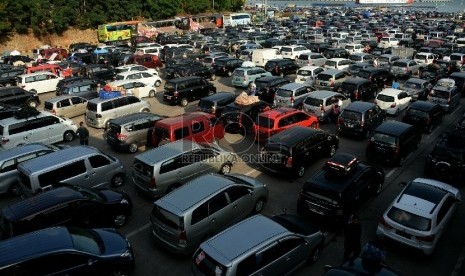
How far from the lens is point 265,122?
1795 cm

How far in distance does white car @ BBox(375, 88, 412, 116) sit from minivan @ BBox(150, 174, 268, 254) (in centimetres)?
1370

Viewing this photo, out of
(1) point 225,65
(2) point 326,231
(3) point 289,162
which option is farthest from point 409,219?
(1) point 225,65

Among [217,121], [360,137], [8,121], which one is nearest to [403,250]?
[360,137]

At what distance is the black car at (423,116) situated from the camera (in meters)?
20.1

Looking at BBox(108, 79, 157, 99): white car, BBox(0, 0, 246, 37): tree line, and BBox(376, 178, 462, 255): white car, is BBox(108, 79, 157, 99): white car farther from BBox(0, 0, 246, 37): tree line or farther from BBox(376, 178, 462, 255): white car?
BBox(0, 0, 246, 37): tree line

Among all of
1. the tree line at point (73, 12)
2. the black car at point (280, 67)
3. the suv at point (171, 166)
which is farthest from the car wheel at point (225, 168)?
the tree line at point (73, 12)

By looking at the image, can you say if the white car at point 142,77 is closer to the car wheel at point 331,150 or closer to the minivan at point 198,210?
the car wheel at point 331,150

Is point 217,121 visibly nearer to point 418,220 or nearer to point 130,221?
point 130,221

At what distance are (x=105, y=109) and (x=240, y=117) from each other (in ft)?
24.0

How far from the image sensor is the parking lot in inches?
417

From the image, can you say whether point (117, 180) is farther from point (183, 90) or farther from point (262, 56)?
point (262, 56)

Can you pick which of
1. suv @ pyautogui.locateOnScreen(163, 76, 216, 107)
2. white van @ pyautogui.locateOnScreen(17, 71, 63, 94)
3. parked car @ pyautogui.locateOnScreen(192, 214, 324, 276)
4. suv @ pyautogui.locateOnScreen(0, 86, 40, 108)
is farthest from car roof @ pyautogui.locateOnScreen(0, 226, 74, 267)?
white van @ pyautogui.locateOnScreen(17, 71, 63, 94)

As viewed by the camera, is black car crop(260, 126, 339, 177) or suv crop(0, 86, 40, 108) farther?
suv crop(0, 86, 40, 108)

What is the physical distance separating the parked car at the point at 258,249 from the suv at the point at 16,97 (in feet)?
68.3
